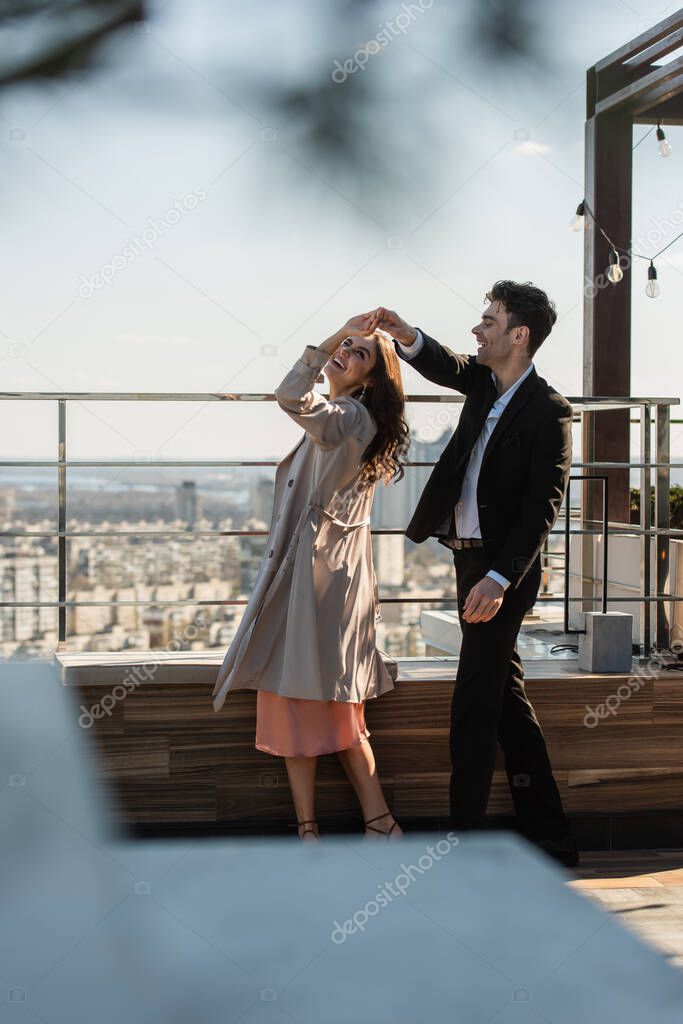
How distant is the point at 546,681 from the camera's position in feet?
9.38

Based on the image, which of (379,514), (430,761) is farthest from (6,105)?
(379,514)

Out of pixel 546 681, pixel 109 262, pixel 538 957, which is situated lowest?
pixel 538 957

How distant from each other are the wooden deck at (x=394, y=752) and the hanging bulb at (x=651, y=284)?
239 cm

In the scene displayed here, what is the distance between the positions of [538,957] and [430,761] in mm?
857

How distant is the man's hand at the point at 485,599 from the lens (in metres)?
2.40

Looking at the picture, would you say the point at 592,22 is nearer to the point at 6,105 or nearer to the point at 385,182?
the point at 385,182

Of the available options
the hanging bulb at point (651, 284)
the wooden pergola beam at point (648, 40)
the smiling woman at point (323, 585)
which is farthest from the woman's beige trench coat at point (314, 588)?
the hanging bulb at point (651, 284)

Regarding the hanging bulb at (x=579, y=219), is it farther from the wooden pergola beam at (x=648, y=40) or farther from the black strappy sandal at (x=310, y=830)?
the black strappy sandal at (x=310, y=830)

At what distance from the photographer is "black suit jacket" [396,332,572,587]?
2.43 meters

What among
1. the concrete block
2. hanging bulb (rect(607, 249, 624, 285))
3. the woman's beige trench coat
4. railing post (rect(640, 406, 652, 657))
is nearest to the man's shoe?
the concrete block

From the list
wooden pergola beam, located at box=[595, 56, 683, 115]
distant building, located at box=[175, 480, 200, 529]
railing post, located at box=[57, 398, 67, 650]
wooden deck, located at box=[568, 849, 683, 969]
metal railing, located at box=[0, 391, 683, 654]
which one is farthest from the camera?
distant building, located at box=[175, 480, 200, 529]

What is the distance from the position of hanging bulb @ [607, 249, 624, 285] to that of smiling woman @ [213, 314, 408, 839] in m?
2.52

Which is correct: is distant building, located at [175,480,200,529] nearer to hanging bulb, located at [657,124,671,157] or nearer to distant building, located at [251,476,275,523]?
distant building, located at [251,476,275,523]

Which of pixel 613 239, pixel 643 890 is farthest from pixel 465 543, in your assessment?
pixel 613 239
